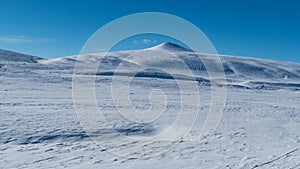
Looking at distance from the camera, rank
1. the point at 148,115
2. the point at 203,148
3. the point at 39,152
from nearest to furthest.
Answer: the point at 39,152
the point at 203,148
the point at 148,115

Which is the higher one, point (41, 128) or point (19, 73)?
point (19, 73)

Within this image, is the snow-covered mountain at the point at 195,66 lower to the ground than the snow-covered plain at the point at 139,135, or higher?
higher

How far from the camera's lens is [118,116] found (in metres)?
14.1

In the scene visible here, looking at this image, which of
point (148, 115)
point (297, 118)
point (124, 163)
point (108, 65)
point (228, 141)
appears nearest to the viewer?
point (124, 163)

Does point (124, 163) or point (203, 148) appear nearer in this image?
point (124, 163)

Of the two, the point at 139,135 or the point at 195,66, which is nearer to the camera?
the point at 139,135

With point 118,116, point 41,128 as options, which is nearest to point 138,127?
point 118,116

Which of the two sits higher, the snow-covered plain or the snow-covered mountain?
the snow-covered mountain

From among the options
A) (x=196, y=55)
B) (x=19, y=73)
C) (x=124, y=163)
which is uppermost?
(x=196, y=55)

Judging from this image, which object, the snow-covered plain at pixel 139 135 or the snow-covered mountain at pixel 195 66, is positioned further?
the snow-covered mountain at pixel 195 66

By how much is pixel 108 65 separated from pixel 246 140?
123ft

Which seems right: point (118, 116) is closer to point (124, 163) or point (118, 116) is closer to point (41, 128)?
point (41, 128)

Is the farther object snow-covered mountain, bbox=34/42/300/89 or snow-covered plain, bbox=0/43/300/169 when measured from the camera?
snow-covered mountain, bbox=34/42/300/89

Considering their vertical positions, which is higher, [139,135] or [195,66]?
[195,66]
